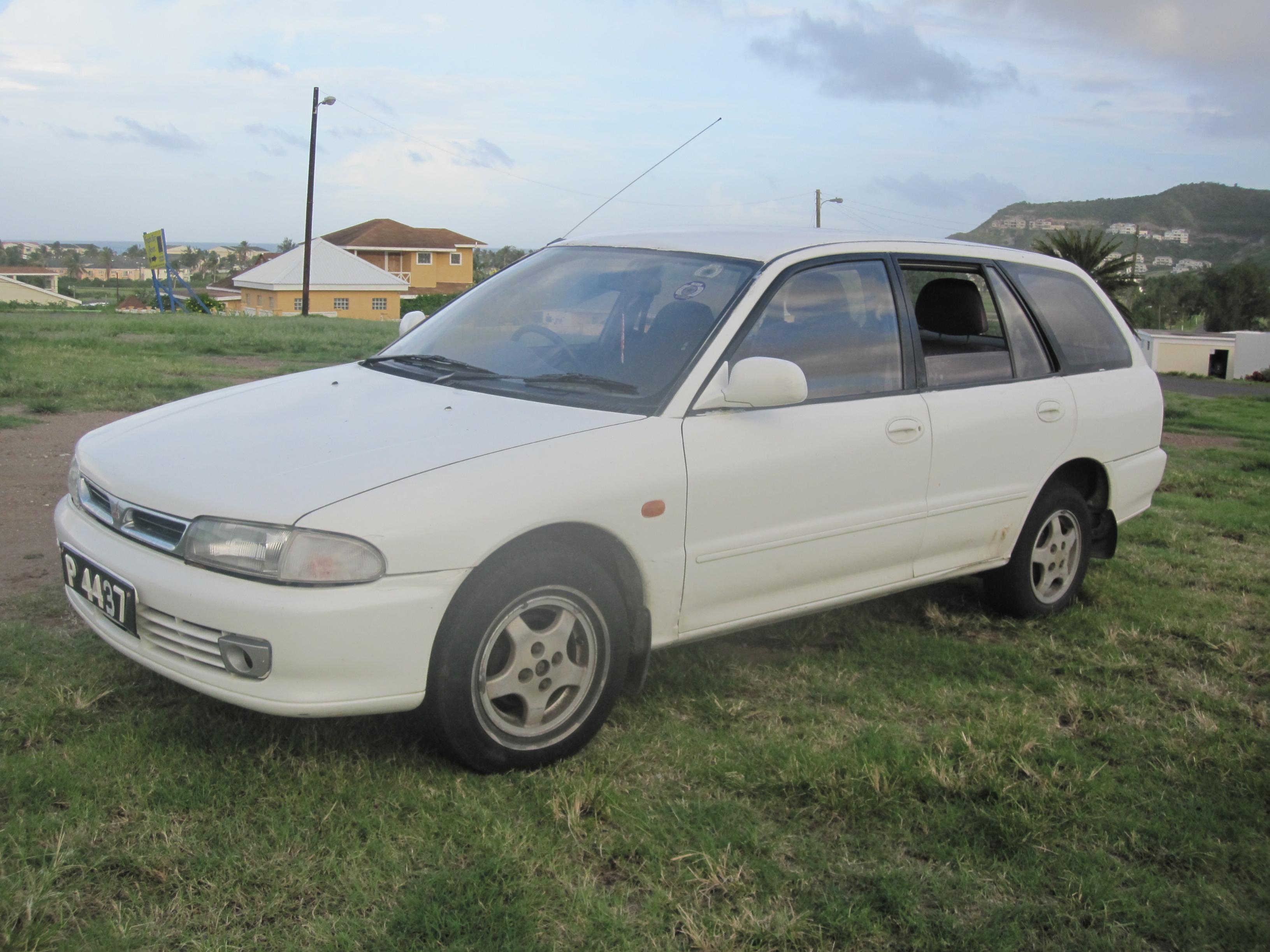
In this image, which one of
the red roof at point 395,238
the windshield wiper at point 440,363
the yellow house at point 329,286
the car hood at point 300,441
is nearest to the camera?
the car hood at point 300,441

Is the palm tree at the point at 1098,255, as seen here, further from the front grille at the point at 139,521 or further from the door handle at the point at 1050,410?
the front grille at the point at 139,521

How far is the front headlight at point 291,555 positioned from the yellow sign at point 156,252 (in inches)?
1550

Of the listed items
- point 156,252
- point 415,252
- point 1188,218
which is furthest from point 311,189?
point 1188,218

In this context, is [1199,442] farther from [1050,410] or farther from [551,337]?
[551,337]

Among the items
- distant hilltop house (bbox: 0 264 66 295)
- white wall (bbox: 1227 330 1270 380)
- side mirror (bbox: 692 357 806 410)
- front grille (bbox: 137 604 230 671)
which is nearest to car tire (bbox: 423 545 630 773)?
front grille (bbox: 137 604 230 671)

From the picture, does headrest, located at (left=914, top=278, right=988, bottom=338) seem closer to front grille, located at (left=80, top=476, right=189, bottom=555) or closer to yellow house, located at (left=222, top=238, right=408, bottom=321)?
front grille, located at (left=80, top=476, right=189, bottom=555)

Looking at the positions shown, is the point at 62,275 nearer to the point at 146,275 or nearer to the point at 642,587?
the point at 146,275

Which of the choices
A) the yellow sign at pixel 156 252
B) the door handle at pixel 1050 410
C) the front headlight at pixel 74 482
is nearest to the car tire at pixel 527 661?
the front headlight at pixel 74 482

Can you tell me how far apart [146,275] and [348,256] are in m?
120

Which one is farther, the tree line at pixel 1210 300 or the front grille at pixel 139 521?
the tree line at pixel 1210 300

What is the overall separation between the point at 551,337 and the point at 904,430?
1326 millimetres

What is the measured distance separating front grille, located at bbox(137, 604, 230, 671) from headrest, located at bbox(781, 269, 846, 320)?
2.19 m

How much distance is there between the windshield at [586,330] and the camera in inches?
149

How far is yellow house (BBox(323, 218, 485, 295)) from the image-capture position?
79.7 meters
